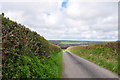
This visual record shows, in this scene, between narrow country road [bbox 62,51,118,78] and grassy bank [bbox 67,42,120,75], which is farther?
grassy bank [bbox 67,42,120,75]

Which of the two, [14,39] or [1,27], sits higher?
[1,27]

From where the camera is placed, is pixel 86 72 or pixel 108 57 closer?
pixel 86 72

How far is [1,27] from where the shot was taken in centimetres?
495

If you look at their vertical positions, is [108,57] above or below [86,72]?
above

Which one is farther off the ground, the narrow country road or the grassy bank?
the grassy bank

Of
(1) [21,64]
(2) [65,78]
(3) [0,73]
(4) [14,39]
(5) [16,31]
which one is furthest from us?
(2) [65,78]

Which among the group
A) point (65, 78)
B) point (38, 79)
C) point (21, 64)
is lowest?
point (65, 78)

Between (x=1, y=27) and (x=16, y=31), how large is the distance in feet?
3.13

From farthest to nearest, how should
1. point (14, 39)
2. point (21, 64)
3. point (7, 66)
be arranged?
point (14, 39), point (21, 64), point (7, 66)

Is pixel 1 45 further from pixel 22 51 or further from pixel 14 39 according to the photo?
pixel 22 51

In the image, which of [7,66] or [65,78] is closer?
[7,66]

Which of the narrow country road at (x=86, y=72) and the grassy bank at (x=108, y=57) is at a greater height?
the grassy bank at (x=108, y=57)

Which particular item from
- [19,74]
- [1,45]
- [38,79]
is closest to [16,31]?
[1,45]

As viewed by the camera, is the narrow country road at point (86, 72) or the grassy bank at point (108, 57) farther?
the grassy bank at point (108, 57)
